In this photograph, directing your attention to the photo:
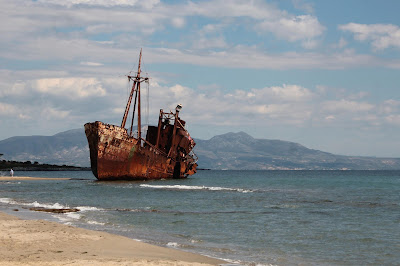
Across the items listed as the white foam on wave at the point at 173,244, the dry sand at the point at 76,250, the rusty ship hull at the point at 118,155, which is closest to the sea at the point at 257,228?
the white foam on wave at the point at 173,244

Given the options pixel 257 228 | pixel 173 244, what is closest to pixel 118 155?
pixel 257 228

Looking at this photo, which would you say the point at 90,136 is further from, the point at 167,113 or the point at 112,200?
the point at 112,200

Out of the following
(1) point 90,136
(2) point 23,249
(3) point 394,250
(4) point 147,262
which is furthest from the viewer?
(1) point 90,136

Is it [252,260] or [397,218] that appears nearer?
[252,260]

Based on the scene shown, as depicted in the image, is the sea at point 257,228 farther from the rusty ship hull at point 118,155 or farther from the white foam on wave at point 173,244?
the rusty ship hull at point 118,155

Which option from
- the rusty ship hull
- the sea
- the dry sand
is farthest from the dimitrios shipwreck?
the dry sand

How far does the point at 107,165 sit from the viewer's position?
2418 inches

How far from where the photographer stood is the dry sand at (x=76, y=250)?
45.7ft

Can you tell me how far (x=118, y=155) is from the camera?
6081cm

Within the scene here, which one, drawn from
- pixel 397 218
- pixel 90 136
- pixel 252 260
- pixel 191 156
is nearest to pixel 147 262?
pixel 252 260

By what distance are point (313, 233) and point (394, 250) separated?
14.6 feet

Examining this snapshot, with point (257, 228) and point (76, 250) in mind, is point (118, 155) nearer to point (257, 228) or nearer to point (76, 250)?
point (257, 228)

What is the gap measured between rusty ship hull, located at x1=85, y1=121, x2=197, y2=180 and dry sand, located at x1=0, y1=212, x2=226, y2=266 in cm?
3846

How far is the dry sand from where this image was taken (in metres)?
13.9
